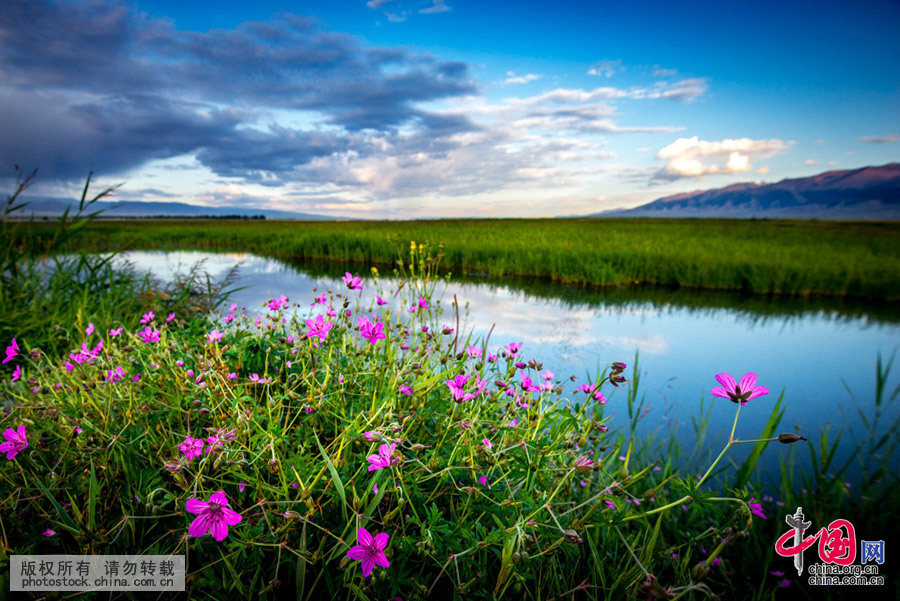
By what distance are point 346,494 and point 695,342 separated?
5.57m

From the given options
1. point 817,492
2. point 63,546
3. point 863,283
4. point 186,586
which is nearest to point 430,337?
point 186,586

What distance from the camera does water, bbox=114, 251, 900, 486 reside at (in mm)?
3428

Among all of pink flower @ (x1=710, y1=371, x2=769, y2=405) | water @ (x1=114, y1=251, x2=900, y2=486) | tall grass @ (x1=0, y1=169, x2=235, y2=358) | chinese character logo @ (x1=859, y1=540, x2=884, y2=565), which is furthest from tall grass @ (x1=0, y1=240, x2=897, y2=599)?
tall grass @ (x1=0, y1=169, x2=235, y2=358)

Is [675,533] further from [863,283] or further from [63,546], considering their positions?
[863,283]

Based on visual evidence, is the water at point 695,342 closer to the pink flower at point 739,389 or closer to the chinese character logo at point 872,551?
the chinese character logo at point 872,551

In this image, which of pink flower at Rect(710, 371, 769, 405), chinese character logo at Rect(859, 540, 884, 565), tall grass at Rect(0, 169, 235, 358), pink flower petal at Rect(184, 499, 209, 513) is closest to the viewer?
pink flower petal at Rect(184, 499, 209, 513)

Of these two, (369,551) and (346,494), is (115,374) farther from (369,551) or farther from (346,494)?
(369,551)

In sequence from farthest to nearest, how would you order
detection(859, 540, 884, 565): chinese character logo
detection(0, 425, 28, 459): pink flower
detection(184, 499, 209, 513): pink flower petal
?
detection(859, 540, 884, 565): chinese character logo
detection(0, 425, 28, 459): pink flower
detection(184, 499, 209, 513): pink flower petal

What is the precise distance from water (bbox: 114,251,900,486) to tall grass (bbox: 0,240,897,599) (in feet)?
3.14

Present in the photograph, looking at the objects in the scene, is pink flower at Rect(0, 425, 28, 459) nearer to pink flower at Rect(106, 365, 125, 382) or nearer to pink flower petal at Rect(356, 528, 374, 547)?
pink flower at Rect(106, 365, 125, 382)

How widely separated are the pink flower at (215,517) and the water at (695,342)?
1772mm

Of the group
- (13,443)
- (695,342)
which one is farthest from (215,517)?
(695,342)

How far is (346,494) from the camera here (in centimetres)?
135

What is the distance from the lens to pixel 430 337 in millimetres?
2271
